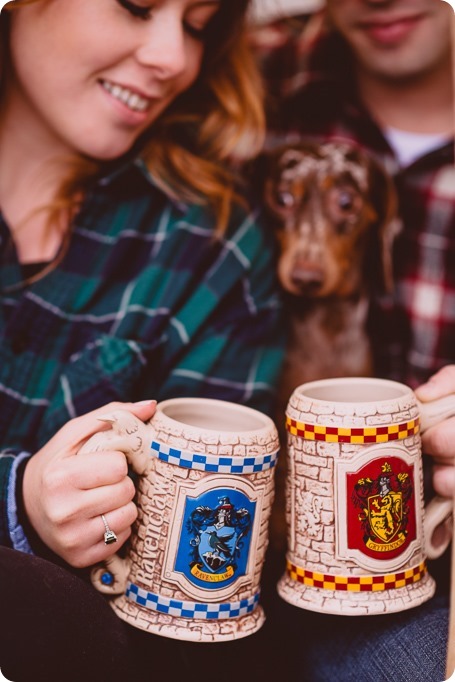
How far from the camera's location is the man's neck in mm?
1604

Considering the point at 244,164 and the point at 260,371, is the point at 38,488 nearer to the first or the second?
the point at 260,371

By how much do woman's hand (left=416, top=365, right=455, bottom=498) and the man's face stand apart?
69 centimetres

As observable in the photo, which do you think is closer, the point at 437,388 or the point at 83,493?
the point at 83,493

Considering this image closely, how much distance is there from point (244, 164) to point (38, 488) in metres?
0.87

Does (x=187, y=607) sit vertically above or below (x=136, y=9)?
below

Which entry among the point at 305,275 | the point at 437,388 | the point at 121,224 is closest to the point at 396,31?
the point at 305,275

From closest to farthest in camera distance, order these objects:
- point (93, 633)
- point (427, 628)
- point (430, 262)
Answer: point (93, 633)
point (427, 628)
point (430, 262)

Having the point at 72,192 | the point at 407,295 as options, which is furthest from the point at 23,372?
the point at 407,295

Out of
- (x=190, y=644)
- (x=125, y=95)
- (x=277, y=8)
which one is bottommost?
(x=190, y=644)

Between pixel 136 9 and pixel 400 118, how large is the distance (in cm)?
67

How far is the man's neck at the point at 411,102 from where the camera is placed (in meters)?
1.60

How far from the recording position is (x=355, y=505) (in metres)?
0.93

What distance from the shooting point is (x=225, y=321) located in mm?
1368

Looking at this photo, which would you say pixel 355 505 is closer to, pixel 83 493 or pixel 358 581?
pixel 358 581
